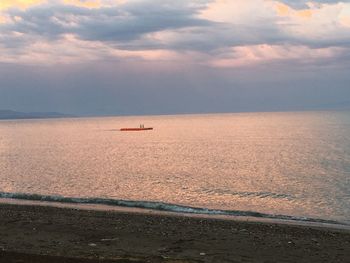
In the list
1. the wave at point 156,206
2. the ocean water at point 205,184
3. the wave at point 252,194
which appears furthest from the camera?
the wave at point 252,194

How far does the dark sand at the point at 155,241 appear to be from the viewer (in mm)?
12625

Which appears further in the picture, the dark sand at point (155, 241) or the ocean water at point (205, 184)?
the ocean water at point (205, 184)

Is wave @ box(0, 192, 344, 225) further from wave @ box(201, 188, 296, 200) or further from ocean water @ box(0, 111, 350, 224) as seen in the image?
wave @ box(201, 188, 296, 200)

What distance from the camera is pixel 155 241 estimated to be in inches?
578

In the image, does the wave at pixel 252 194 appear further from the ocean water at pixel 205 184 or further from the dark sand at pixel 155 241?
the dark sand at pixel 155 241

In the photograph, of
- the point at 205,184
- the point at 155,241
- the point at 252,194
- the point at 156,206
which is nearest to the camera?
the point at 155,241

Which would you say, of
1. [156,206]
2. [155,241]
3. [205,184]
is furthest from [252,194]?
[155,241]

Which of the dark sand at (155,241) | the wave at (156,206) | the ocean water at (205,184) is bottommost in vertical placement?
the ocean water at (205,184)

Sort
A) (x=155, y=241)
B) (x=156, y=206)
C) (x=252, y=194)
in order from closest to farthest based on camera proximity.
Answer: (x=155, y=241) → (x=156, y=206) → (x=252, y=194)

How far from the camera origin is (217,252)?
1331 cm

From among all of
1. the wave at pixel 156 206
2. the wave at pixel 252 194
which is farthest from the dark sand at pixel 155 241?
the wave at pixel 252 194

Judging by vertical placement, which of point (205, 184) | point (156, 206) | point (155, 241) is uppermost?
point (155, 241)

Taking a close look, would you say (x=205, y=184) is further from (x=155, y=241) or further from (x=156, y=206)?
(x=155, y=241)

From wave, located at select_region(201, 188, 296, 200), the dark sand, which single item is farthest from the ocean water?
the dark sand
